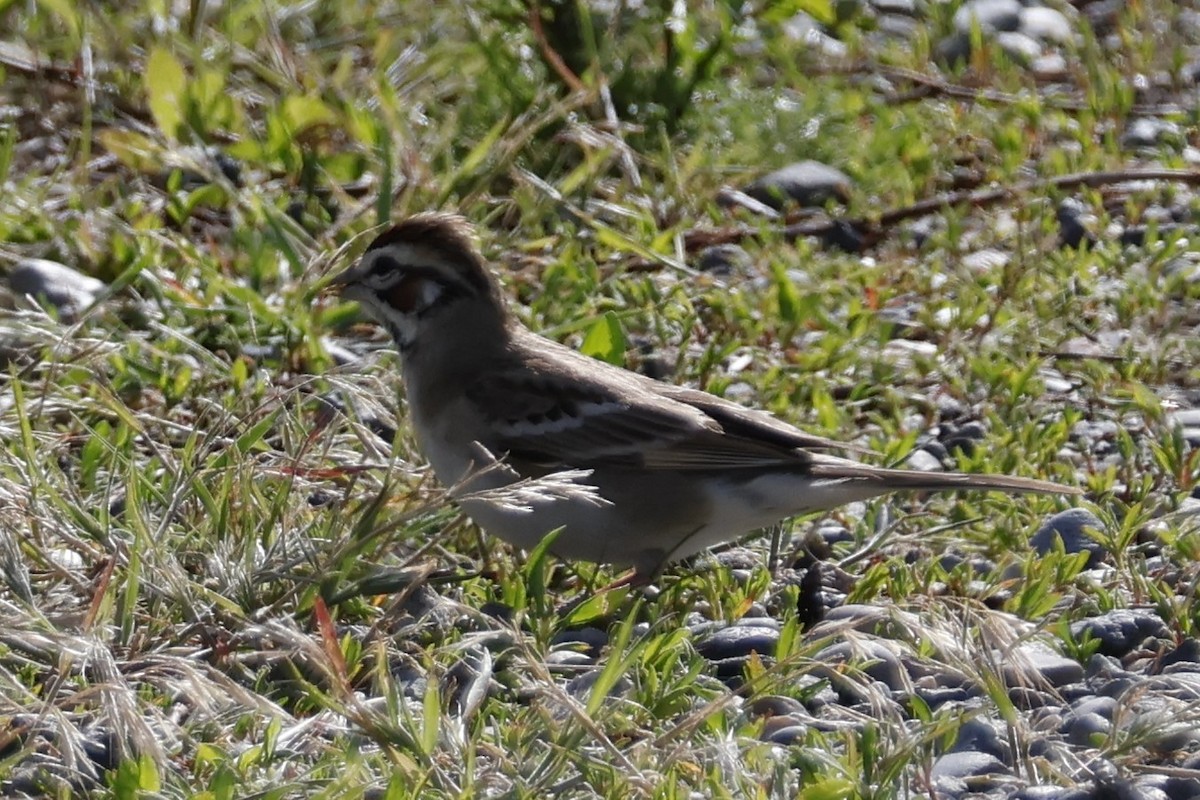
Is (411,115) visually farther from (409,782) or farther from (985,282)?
(409,782)

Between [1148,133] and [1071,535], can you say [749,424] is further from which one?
[1148,133]

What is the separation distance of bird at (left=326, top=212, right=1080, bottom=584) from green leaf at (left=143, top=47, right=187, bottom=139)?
1.73 meters

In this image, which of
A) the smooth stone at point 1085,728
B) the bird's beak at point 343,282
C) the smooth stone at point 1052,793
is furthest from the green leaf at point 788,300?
the smooth stone at point 1052,793

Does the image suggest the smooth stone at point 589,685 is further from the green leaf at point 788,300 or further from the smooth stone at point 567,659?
the green leaf at point 788,300

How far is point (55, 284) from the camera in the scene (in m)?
5.80

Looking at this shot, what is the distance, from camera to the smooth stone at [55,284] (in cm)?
575

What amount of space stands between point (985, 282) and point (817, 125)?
47.1 inches

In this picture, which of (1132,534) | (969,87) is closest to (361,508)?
(1132,534)

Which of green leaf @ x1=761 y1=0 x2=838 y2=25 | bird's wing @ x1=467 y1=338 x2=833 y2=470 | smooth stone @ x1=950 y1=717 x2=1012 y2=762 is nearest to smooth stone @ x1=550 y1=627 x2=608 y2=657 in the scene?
bird's wing @ x1=467 y1=338 x2=833 y2=470

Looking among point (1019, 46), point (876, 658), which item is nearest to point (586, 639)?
point (876, 658)

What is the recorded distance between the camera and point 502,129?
6730mm

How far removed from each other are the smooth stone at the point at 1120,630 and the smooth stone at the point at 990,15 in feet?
14.9

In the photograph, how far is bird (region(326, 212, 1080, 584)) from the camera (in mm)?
4602

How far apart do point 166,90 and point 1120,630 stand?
3.92 meters
